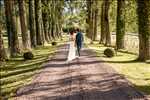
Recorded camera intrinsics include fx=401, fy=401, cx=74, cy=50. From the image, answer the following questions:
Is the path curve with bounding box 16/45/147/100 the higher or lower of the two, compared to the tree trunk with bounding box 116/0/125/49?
lower

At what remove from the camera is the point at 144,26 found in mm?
25500

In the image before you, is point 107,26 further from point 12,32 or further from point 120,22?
point 12,32

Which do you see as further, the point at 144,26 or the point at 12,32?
the point at 12,32

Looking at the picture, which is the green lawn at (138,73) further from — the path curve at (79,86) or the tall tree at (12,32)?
the tall tree at (12,32)

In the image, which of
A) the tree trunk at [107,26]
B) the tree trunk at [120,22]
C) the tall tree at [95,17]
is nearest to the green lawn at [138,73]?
the tree trunk at [120,22]

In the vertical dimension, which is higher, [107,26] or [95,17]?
[95,17]

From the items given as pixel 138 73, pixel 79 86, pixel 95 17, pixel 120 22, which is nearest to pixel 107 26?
pixel 120 22

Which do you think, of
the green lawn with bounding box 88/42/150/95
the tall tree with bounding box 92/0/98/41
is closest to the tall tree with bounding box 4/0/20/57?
the green lawn with bounding box 88/42/150/95

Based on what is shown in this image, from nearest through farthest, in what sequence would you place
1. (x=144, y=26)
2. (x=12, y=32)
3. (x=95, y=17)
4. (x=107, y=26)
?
(x=144, y=26) < (x=12, y=32) < (x=107, y=26) < (x=95, y=17)

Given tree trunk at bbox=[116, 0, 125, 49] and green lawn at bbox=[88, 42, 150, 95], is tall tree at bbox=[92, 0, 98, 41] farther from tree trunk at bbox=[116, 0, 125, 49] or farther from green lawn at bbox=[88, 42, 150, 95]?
green lawn at bbox=[88, 42, 150, 95]

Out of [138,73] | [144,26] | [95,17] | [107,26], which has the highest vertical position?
[95,17]

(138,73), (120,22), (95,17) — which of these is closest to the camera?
(138,73)

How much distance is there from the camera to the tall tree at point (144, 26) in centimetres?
2517

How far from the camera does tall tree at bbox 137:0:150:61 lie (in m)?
25.2
